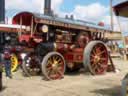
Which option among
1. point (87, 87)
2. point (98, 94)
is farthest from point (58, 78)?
point (98, 94)

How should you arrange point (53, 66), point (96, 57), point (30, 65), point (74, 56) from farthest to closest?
point (96, 57) → point (30, 65) → point (74, 56) → point (53, 66)

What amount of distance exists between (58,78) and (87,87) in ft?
8.53

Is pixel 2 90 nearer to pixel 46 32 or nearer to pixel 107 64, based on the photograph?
pixel 46 32

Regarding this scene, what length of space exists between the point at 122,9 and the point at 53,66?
5489mm

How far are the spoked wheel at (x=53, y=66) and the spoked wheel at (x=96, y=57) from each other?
1264mm

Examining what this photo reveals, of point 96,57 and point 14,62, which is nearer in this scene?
point 96,57

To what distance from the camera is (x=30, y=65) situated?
15.0 metres

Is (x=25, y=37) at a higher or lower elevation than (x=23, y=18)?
lower

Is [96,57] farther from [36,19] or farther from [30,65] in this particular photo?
[36,19]

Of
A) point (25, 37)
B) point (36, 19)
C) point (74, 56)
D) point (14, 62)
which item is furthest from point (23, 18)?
point (74, 56)

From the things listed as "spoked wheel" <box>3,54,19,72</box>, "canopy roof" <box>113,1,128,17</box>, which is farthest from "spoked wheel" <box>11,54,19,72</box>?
"canopy roof" <box>113,1,128,17</box>

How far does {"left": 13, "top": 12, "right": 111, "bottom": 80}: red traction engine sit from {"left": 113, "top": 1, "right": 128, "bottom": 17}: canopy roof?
16.1 ft

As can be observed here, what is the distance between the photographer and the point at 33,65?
592 inches

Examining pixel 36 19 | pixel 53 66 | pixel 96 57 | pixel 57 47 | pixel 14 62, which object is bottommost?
pixel 14 62
